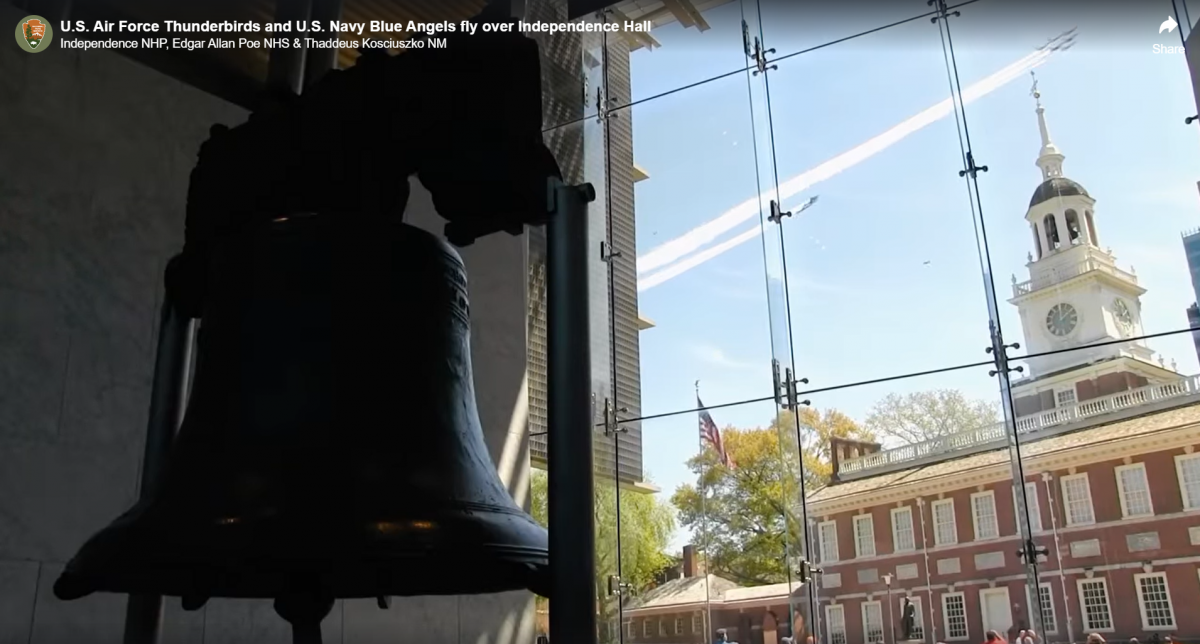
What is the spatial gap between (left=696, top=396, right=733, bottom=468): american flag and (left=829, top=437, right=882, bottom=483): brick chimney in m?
0.59

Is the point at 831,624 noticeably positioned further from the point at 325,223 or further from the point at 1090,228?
the point at 325,223

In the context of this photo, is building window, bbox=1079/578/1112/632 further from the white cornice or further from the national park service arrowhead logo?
the national park service arrowhead logo

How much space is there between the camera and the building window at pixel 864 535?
4.77 metres

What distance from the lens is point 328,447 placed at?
103 centimetres

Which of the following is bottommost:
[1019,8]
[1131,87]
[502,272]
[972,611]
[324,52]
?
[972,611]

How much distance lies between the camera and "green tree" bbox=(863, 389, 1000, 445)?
4395 mm

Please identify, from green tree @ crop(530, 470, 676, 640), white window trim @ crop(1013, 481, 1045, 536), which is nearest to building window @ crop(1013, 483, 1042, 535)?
white window trim @ crop(1013, 481, 1045, 536)

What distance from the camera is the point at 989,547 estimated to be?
14.4 feet

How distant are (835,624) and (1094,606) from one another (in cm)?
120

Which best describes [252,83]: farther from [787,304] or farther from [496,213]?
[787,304]

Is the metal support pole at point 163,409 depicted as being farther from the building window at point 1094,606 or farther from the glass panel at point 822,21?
the glass panel at point 822,21

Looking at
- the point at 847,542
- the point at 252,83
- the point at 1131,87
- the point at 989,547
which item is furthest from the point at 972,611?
the point at 252,83

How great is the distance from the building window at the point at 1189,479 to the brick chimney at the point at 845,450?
1.33m

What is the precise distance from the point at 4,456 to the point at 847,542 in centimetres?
381
